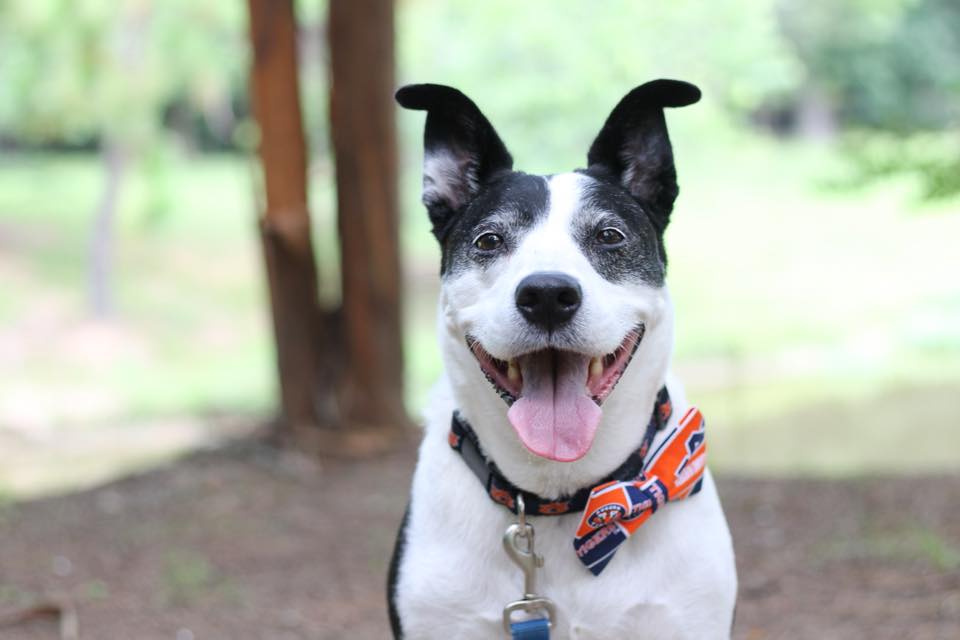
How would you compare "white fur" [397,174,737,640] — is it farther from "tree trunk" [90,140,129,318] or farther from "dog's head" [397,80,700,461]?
"tree trunk" [90,140,129,318]

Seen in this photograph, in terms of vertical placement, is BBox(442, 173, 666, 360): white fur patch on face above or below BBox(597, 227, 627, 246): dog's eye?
below

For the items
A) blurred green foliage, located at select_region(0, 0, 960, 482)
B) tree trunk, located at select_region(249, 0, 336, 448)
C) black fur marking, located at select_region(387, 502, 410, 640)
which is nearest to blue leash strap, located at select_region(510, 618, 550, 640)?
black fur marking, located at select_region(387, 502, 410, 640)

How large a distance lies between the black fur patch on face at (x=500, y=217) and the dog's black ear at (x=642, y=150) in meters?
0.22

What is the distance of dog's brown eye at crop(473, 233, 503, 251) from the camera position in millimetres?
2647

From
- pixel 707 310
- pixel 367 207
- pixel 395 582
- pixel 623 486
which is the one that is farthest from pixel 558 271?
pixel 707 310

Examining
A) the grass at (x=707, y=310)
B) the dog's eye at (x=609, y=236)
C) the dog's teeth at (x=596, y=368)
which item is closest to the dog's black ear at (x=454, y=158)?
the dog's eye at (x=609, y=236)

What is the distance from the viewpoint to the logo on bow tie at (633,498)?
250 centimetres

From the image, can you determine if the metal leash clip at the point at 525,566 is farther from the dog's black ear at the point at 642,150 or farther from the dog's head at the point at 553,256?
the dog's black ear at the point at 642,150

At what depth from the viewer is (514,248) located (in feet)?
8.55

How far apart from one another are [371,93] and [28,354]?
11.3 metres

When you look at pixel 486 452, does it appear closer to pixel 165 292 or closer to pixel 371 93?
pixel 371 93

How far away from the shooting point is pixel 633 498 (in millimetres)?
2510

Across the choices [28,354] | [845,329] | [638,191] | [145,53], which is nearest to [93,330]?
[28,354]

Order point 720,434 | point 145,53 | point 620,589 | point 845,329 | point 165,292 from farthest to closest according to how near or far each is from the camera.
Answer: point 165,292 < point 845,329 < point 145,53 < point 720,434 < point 620,589
